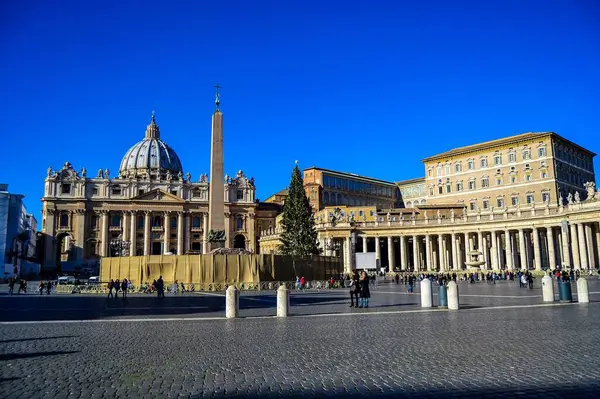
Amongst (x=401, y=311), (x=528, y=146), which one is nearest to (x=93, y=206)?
(x=528, y=146)

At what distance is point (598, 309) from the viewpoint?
16.5 meters

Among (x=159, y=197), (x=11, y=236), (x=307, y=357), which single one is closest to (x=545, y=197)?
(x=159, y=197)

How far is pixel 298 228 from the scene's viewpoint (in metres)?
52.4

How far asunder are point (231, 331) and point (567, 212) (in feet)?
176

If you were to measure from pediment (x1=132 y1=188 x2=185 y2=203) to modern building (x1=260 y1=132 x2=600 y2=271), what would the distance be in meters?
20.9

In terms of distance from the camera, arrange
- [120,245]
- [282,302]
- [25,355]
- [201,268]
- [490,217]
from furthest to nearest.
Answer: [490,217] → [120,245] → [201,268] → [282,302] → [25,355]

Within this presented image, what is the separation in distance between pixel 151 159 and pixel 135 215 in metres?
30.6

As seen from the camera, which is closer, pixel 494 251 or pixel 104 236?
pixel 494 251

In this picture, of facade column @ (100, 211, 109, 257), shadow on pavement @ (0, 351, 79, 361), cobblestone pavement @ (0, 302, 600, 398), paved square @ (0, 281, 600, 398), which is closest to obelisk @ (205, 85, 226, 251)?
paved square @ (0, 281, 600, 398)

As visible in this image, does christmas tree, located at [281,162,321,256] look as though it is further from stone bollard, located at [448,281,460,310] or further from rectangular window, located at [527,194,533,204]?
rectangular window, located at [527,194,533,204]

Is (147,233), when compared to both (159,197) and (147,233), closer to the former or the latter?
(147,233)

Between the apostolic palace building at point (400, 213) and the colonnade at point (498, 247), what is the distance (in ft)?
0.55

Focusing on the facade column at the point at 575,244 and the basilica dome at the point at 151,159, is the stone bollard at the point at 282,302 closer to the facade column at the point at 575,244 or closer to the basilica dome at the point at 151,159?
the facade column at the point at 575,244

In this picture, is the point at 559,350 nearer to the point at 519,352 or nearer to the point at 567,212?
the point at 519,352
